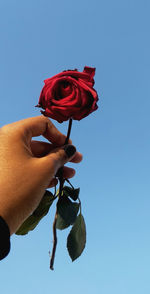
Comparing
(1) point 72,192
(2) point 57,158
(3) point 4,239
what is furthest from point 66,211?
(3) point 4,239

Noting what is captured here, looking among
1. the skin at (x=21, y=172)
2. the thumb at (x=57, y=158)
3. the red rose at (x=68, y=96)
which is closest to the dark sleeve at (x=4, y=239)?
the skin at (x=21, y=172)

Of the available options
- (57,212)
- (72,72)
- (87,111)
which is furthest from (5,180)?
(72,72)

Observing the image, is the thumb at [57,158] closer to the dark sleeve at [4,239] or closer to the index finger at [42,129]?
the index finger at [42,129]

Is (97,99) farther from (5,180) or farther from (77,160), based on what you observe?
(5,180)

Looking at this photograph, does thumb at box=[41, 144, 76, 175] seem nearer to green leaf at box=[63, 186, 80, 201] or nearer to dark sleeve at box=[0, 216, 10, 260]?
green leaf at box=[63, 186, 80, 201]

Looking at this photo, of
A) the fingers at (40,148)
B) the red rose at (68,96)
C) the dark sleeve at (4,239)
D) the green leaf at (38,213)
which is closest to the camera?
the dark sleeve at (4,239)

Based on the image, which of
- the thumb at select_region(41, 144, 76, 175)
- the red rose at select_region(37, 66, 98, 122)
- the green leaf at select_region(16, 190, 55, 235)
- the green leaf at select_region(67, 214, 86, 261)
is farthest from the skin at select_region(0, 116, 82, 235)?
the green leaf at select_region(67, 214, 86, 261)

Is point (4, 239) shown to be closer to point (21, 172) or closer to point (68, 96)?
point (21, 172)
